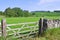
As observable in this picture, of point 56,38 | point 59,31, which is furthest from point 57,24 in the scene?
point 56,38

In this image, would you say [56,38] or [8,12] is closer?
[56,38]

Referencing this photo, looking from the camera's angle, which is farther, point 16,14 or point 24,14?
point 24,14

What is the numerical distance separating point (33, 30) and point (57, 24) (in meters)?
1.93

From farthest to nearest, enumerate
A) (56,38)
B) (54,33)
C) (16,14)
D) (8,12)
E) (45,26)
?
(16,14) < (8,12) < (45,26) < (54,33) < (56,38)

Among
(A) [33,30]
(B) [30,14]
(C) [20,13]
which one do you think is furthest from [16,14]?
(A) [33,30]

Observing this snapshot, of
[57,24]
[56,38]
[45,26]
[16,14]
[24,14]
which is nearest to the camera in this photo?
[56,38]

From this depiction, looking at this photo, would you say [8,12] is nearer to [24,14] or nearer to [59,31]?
[24,14]

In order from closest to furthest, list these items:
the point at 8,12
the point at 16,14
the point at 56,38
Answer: the point at 56,38
the point at 8,12
the point at 16,14

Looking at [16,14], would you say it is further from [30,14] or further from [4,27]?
[4,27]

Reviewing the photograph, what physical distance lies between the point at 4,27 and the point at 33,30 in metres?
3.96

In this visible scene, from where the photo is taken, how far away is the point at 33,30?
14672 millimetres

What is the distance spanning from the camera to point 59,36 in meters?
10.7

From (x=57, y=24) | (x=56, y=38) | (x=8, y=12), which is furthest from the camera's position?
(x=8, y=12)

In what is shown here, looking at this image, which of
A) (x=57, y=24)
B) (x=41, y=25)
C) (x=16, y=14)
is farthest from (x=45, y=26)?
(x=16, y=14)
